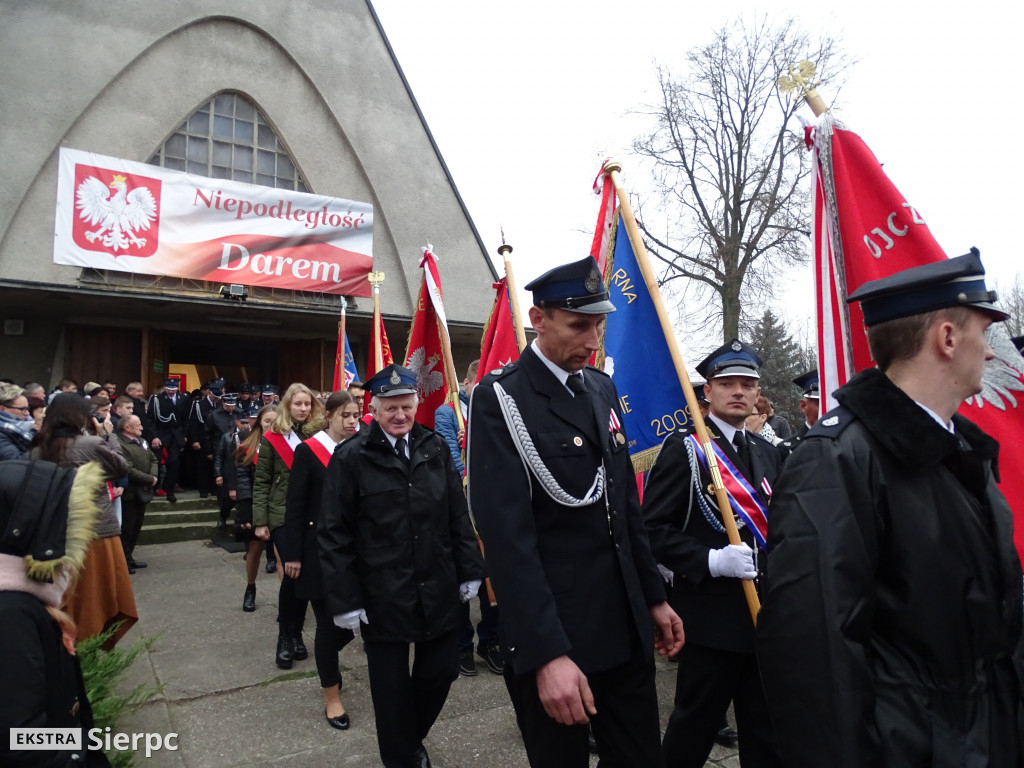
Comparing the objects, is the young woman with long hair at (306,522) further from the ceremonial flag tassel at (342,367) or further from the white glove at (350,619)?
the ceremonial flag tassel at (342,367)

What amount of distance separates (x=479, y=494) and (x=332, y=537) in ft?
4.96

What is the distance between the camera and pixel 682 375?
3.20 meters

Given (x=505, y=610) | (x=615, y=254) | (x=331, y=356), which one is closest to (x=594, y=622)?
(x=505, y=610)

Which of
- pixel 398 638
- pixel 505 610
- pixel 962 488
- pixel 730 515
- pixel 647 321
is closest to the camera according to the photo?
pixel 962 488

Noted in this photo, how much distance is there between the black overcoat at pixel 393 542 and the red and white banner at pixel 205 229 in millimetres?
10747

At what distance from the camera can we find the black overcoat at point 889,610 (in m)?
1.32

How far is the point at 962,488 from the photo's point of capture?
1487mm

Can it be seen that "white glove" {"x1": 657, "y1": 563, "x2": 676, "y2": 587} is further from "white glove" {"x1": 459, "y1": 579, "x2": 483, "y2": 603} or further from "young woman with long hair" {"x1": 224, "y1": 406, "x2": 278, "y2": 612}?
"young woman with long hair" {"x1": 224, "y1": 406, "x2": 278, "y2": 612}

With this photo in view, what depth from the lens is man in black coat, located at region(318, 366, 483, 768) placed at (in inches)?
128

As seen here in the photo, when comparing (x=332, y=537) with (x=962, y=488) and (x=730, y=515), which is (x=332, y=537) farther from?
(x=962, y=488)

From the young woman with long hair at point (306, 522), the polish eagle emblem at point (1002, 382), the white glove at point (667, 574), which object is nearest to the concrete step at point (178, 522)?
the young woman with long hair at point (306, 522)

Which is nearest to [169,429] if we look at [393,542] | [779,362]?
[393,542]

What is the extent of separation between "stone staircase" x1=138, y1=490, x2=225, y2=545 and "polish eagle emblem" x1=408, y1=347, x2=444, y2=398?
614cm

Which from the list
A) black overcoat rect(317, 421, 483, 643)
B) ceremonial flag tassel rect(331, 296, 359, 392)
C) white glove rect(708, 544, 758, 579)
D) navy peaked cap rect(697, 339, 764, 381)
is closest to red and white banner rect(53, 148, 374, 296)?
ceremonial flag tassel rect(331, 296, 359, 392)
